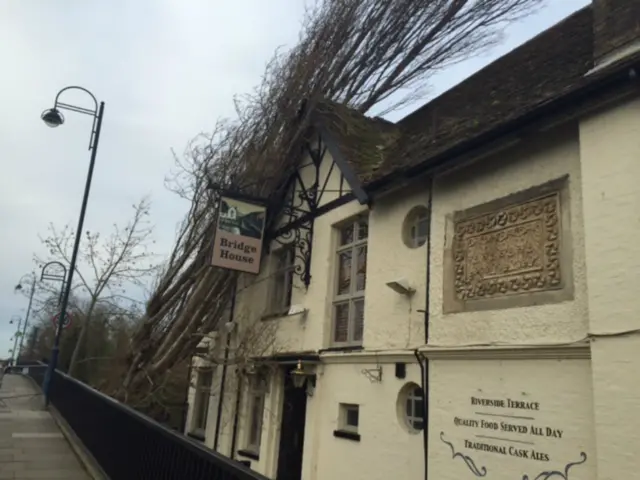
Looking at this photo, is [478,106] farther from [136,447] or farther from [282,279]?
[136,447]

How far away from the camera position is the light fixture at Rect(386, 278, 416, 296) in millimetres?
7746

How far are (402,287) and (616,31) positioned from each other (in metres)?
4.02

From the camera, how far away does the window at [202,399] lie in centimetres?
1426

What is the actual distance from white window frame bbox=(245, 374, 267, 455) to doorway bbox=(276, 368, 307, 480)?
982 millimetres

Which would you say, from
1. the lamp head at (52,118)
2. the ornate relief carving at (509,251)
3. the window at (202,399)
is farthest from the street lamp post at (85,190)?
the ornate relief carving at (509,251)

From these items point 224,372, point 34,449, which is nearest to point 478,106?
point 224,372

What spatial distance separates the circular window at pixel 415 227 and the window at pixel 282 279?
3690 mm

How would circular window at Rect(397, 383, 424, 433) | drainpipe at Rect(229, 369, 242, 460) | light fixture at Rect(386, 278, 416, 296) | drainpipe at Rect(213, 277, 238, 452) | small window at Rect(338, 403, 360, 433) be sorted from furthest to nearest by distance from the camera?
drainpipe at Rect(213, 277, 238, 452) < drainpipe at Rect(229, 369, 242, 460) < small window at Rect(338, 403, 360, 433) < light fixture at Rect(386, 278, 416, 296) < circular window at Rect(397, 383, 424, 433)

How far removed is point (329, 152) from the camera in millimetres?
11039

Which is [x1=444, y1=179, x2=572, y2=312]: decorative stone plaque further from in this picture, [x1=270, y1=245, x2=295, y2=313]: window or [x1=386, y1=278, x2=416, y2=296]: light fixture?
[x1=270, y1=245, x2=295, y2=313]: window

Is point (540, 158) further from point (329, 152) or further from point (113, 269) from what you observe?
point (113, 269)

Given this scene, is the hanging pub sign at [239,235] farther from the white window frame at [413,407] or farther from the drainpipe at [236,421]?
the white window frame at [413,407]

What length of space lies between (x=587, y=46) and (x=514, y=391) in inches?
181

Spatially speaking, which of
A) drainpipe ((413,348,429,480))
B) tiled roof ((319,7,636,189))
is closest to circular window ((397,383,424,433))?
drainpipe ((413,348,429,480))
